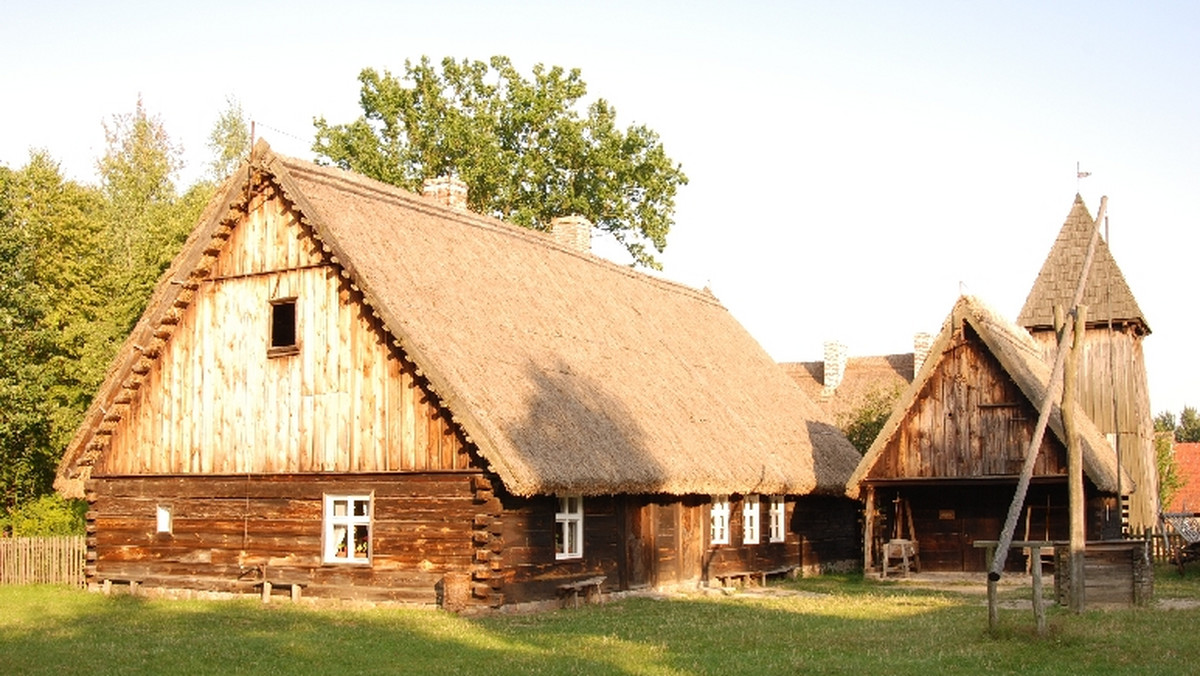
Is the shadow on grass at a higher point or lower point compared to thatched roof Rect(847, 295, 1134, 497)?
lower

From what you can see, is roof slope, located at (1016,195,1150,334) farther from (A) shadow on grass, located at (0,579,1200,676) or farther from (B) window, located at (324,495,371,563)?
(B) window, located at (324,495,371,563)

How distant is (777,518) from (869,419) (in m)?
8.96

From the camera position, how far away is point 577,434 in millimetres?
24062

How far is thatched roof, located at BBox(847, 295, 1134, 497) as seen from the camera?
28719 millimetres

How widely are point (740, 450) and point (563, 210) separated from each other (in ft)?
72.1

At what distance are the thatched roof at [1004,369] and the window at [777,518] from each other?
2.32 metres

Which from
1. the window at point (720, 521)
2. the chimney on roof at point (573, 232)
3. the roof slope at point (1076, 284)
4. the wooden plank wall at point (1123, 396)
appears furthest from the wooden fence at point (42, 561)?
the wooden plank wall at point (1123, 396)

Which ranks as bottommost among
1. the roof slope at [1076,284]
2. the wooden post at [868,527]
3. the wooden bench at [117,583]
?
the wooden bench at [117,583]

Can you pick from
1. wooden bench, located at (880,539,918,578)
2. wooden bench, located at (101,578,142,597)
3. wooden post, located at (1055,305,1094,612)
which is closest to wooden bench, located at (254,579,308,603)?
wooden bench, located at (101,578,142,597)

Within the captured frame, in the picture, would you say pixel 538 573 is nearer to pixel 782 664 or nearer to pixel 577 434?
pixel 577 434

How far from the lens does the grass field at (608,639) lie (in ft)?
52.8

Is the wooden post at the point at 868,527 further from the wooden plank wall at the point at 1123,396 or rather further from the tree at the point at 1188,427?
the tree at the point at 1188,427

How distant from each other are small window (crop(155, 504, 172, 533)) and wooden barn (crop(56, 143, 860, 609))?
4 centimetres

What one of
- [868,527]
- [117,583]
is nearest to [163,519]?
[117,583]
